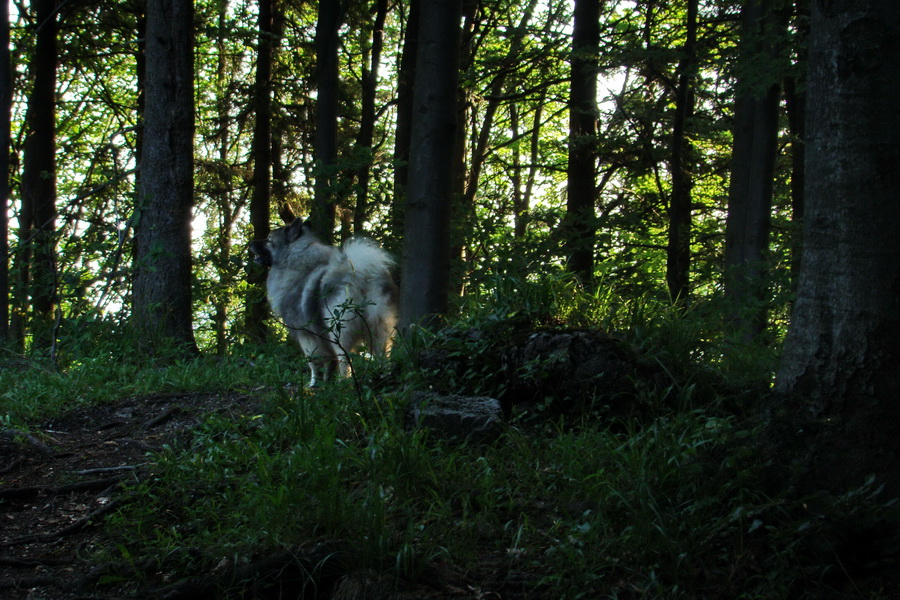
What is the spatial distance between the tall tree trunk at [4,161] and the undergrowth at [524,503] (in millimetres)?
6382

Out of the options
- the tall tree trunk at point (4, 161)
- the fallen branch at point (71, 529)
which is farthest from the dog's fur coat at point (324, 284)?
the fallen branch at point (71, 529)

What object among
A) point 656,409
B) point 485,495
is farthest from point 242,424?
point 656,409

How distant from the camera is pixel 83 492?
4.63 meters

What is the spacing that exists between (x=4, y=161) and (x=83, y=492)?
7.18 meters

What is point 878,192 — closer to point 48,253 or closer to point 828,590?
point 828,590

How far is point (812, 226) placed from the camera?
13.2 feet

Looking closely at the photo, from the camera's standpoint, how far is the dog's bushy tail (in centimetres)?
848

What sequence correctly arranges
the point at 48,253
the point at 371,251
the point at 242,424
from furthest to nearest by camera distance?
the point at 48,253
the point at 371,251
the point at 242,424

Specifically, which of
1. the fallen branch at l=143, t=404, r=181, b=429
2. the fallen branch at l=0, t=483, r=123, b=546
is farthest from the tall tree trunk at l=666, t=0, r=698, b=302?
the fallen branch at l=0, t=483, r=123, b=546

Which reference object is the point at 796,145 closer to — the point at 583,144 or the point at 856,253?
the point at 583,144

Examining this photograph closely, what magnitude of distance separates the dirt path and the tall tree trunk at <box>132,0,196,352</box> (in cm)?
324

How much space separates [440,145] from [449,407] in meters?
3.83

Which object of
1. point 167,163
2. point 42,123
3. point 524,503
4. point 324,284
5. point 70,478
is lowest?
point 70,478

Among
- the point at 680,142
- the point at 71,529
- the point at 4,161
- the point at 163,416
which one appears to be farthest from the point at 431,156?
the point at 4,161
